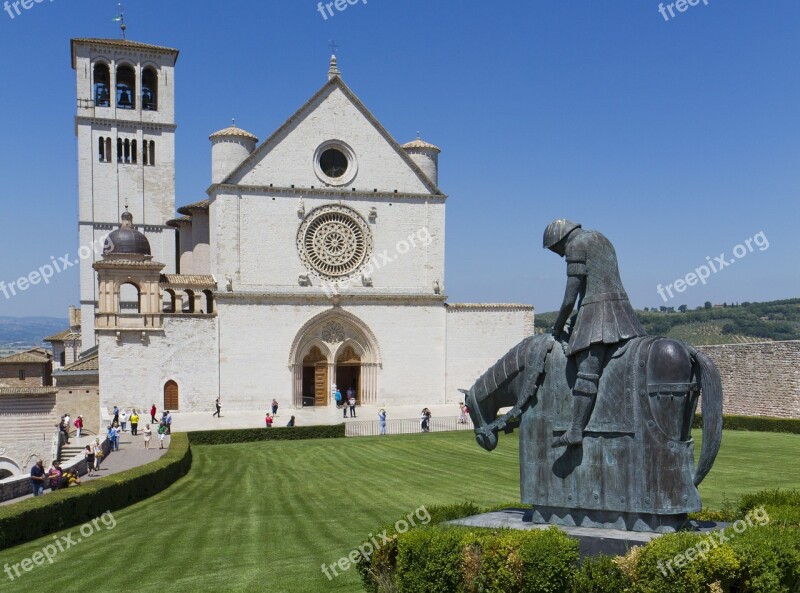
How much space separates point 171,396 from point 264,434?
9233 mm

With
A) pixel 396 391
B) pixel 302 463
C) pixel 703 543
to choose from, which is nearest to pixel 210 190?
pixel 396 391

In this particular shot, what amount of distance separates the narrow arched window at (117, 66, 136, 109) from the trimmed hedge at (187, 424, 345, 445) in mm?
31977

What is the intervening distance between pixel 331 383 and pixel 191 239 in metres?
15.5

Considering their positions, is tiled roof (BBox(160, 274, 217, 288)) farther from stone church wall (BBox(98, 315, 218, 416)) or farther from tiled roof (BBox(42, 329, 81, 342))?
tiled roof (BBox(42, 329, 81, 342))

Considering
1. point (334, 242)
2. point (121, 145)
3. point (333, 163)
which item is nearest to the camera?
point (334, 242)

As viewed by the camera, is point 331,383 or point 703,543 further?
point 331,383

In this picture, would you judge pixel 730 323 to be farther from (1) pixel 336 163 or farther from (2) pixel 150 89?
(2) pixel 150 89

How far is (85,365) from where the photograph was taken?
1784 inches

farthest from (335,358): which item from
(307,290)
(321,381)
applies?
(307,290)

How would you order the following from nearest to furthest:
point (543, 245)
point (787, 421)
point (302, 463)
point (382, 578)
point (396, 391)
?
point (382, 578) → point (543, 245) → point (302, 463) → point (787, 421) → point (396, 391)

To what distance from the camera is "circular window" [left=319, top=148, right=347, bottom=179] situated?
47.6 metres

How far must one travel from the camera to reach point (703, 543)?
8.88 metres

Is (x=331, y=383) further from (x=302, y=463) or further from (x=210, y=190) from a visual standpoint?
(x=302, y=463)

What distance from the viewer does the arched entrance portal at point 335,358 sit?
1869 inches
